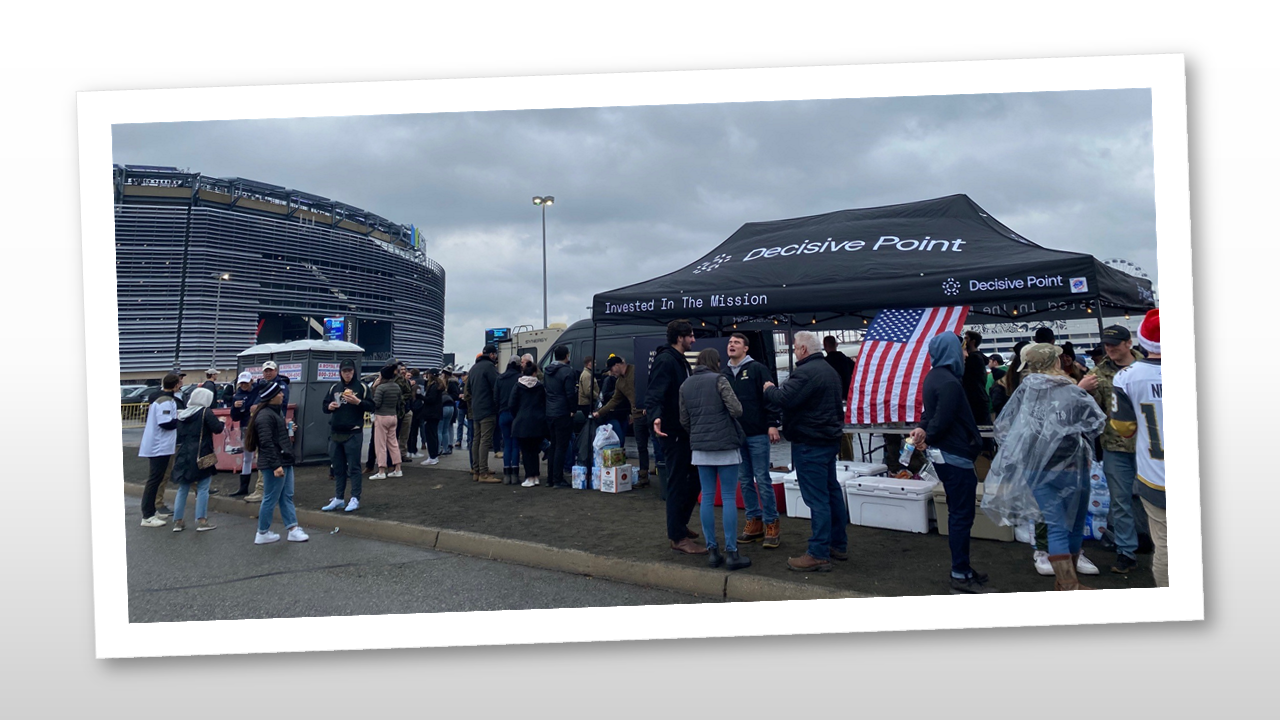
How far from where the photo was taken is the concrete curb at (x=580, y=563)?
161 inches

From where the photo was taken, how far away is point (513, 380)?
8.33 meters

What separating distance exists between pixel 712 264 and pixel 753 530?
3.54m

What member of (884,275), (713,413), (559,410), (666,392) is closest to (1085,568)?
(713,413)

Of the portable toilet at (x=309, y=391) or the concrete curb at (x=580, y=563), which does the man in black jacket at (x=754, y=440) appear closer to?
the concrete curb at (x=580, y=563)

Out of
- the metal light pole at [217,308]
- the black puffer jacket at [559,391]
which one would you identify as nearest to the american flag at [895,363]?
the black puffer jacket at [559,391]

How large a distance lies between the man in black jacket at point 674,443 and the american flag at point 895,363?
2196mm

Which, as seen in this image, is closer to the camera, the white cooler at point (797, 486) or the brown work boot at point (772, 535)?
the brown work boot at point (772, 535)

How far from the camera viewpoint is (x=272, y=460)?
566 centimetres

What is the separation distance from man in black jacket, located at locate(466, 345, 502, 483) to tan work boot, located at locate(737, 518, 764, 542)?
14.6 ft

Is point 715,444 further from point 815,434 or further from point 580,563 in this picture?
point 580,563

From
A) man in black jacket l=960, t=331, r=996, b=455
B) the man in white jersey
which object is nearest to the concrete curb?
the man in white jersey

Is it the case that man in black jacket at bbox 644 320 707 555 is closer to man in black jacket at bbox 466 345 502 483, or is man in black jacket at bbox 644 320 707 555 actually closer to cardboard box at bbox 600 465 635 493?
cardboard box at bbox 600 465 635 493
